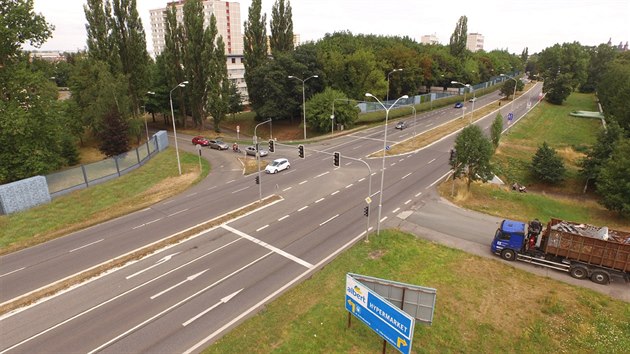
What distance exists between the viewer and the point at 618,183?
92.5 ft

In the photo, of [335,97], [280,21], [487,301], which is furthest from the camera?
[280,21]

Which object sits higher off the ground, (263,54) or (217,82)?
(263,54)

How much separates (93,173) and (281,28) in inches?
1912

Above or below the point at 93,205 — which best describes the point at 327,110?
above

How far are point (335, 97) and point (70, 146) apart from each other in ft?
127

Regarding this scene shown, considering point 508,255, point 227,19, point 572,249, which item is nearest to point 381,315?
point 508,255

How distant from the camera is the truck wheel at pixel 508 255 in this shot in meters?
20.8

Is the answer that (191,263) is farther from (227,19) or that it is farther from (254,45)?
(227,19)

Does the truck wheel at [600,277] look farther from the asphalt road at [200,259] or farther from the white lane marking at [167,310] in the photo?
the white lane marking at [167,310]

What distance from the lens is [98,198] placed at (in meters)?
32.2

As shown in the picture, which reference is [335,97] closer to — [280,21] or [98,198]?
[280,21]

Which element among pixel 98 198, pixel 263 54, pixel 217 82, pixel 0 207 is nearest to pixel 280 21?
pixel 263 54

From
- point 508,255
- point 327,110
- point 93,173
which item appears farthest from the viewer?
point 327,110

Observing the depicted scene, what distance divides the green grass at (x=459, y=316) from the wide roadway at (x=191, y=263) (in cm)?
176
